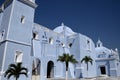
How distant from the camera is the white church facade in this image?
63.8ft

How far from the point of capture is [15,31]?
19891 millimetres

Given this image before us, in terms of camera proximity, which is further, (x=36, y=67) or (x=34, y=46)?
(x=36, y=67)

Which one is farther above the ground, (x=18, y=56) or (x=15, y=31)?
(x=15, y=31)

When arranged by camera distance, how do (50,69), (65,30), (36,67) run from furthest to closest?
(65,30) < (50,69) < (36,67)

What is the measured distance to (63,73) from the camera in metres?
31.2

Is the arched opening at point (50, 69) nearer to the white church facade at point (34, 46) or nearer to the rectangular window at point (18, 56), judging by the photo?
the white church facade at point (34, 46)

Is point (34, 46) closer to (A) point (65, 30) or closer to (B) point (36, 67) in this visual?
(B) point (36, 67)

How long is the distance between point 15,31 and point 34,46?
18.7 feet

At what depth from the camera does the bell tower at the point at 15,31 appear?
1873 cm

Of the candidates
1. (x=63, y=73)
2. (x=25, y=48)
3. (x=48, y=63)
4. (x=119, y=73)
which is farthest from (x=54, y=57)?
(x=119, y=73)

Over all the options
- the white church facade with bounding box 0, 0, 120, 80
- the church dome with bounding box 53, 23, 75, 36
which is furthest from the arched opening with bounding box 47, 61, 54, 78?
the church dome with bounding box 53, 23, 75, 36

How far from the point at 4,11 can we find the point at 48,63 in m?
13.9

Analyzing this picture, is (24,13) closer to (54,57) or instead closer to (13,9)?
(13,9)

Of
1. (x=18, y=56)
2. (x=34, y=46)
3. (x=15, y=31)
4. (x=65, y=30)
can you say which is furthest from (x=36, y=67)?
(x=65, y=30)
